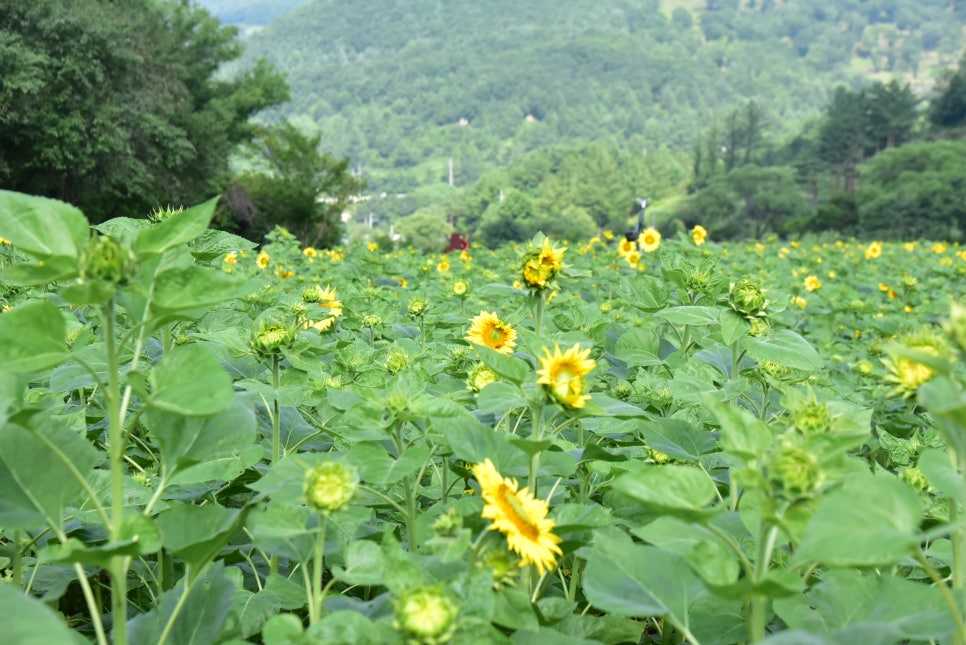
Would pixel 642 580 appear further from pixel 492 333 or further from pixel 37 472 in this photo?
pixel 492 333

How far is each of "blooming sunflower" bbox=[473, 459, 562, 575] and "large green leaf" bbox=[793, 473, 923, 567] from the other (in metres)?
0.20

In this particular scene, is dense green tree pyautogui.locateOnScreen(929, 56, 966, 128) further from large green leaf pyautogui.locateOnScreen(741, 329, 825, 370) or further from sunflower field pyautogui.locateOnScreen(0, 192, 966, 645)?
sunflower field pyautogui.locateOnScreen(0, 192, 966, 645)

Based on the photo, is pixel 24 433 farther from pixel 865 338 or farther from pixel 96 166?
pixel 96 166

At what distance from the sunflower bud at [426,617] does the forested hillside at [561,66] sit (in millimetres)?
80477

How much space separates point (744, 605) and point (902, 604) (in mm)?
144

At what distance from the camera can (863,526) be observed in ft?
1.67

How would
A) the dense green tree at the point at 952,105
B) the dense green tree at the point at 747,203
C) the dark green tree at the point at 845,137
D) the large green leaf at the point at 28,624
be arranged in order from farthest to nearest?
1. the dark green tree at the point at 845,137
2. the dense green tree at the point at 952,105
3. the dense green tree at the point at 747,203
4. the large green leaf at the point at 28,624

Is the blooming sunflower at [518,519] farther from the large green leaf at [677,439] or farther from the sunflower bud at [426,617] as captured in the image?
the large green leaf at [677,439]

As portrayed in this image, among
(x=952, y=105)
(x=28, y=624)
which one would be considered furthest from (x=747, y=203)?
(x=28, y=624)

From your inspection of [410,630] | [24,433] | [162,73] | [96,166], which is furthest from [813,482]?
[162,73]

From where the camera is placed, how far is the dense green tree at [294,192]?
20.8 meters

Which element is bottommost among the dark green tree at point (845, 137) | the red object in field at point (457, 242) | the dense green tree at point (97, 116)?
the dark green tree at point (845, 137)

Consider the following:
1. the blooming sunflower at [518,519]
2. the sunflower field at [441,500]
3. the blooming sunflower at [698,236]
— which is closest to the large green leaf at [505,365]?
the sunflower field at [441,500]

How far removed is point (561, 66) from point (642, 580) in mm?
114073
